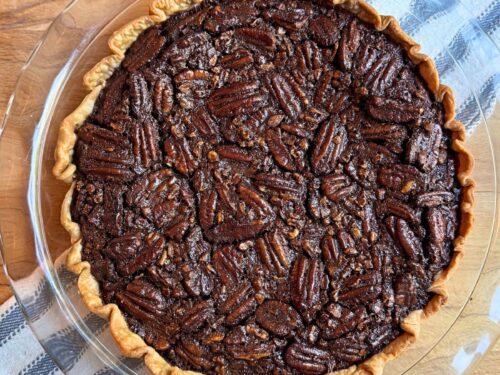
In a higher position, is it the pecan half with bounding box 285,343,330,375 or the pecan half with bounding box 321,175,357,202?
the pecan half with bounding box 321,175,357,202

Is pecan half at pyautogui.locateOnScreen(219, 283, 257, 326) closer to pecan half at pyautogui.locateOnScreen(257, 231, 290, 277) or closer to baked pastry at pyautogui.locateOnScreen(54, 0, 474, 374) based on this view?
baked pastry at pyautogui.locateOnScreen(54, 0, 474, 374)

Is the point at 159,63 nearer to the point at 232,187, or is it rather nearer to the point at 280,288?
the point at 232,187

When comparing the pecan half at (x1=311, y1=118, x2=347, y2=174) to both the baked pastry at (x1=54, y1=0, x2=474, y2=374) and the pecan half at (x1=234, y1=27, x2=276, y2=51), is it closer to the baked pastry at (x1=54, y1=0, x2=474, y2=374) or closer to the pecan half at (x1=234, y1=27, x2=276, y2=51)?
the baked pastry at (x1=54, y1=0, x2=474, y2=374)

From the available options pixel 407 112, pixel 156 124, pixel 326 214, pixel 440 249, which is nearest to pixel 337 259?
pixel 326 214

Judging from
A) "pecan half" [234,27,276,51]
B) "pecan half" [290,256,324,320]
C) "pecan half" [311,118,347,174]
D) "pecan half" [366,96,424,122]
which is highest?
"pecan half" [366,96,424,122]

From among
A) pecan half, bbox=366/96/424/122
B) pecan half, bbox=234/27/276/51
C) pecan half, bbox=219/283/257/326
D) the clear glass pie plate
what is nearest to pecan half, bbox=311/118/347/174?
pecan half, bbox=366/96/424/122

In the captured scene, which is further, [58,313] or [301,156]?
[58,313]

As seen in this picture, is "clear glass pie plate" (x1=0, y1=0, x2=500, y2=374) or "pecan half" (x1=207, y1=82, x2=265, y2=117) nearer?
"pecan half" (x1=207, y1=82, x2=265, y2=117)
